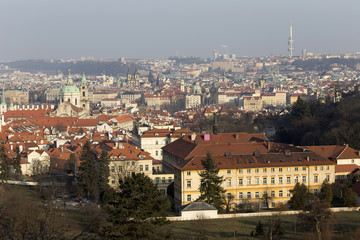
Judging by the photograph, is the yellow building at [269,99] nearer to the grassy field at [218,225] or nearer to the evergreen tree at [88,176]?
the evergreen tree at [88,176]

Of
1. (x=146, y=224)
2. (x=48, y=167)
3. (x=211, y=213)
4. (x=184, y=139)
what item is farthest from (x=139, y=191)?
(x=48, y=167)

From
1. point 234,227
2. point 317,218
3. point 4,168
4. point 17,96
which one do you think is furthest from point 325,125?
point 17,96

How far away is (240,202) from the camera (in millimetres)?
35062

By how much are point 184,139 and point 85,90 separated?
70.1 metres

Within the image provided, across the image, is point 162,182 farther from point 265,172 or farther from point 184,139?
point 265,172

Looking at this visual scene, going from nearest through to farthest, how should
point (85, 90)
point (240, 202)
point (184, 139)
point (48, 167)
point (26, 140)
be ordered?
point (240, 202) < point (184, 139) < point (48, 167) < point (26, 140) < point (85, 90)

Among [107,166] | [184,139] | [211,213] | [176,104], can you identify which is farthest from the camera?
[176,104]

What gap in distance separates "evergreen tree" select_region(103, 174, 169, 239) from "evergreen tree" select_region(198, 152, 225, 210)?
8.99m

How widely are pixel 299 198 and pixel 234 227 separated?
228 inches

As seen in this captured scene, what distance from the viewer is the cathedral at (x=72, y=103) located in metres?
96.3

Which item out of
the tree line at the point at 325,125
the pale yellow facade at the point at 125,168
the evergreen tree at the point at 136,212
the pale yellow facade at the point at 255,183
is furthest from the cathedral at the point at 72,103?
the evergreen tree at the point at 136,212

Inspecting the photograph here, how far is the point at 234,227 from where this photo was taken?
2920 cm

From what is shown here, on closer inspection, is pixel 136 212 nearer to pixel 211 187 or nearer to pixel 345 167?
pixel 211 187

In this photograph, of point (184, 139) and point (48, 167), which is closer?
point (184, 139)
